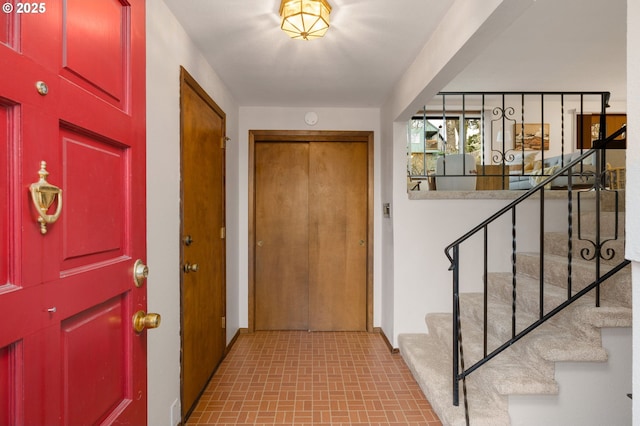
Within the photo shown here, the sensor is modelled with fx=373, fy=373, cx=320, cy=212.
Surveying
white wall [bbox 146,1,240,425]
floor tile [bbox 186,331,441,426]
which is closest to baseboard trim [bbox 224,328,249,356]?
floor tile [bbox 186,331,441,426]

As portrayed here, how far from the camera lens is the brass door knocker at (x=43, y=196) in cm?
66

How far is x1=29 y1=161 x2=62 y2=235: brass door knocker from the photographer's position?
0.66m

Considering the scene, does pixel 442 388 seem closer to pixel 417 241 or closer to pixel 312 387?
pixel 312 387

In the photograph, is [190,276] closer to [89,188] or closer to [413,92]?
[89,188]

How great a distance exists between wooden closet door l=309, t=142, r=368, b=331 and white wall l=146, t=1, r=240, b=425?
6.33ft

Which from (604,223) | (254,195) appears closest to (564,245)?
(604,223)

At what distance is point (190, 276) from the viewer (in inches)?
91.0

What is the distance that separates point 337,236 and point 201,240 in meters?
1.73

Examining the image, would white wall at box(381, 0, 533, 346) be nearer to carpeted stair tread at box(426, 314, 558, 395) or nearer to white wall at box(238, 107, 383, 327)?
white wall at box(238, 107, 383, 327)

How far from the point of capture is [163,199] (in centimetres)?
190

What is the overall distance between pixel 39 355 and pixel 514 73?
4082 millimetres

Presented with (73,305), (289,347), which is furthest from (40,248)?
(289,347)

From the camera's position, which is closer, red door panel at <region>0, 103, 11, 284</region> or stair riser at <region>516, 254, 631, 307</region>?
red door panel at <region>0, 103, 11, 284</region>

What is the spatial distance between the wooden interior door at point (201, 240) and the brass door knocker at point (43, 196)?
1.49 meters
